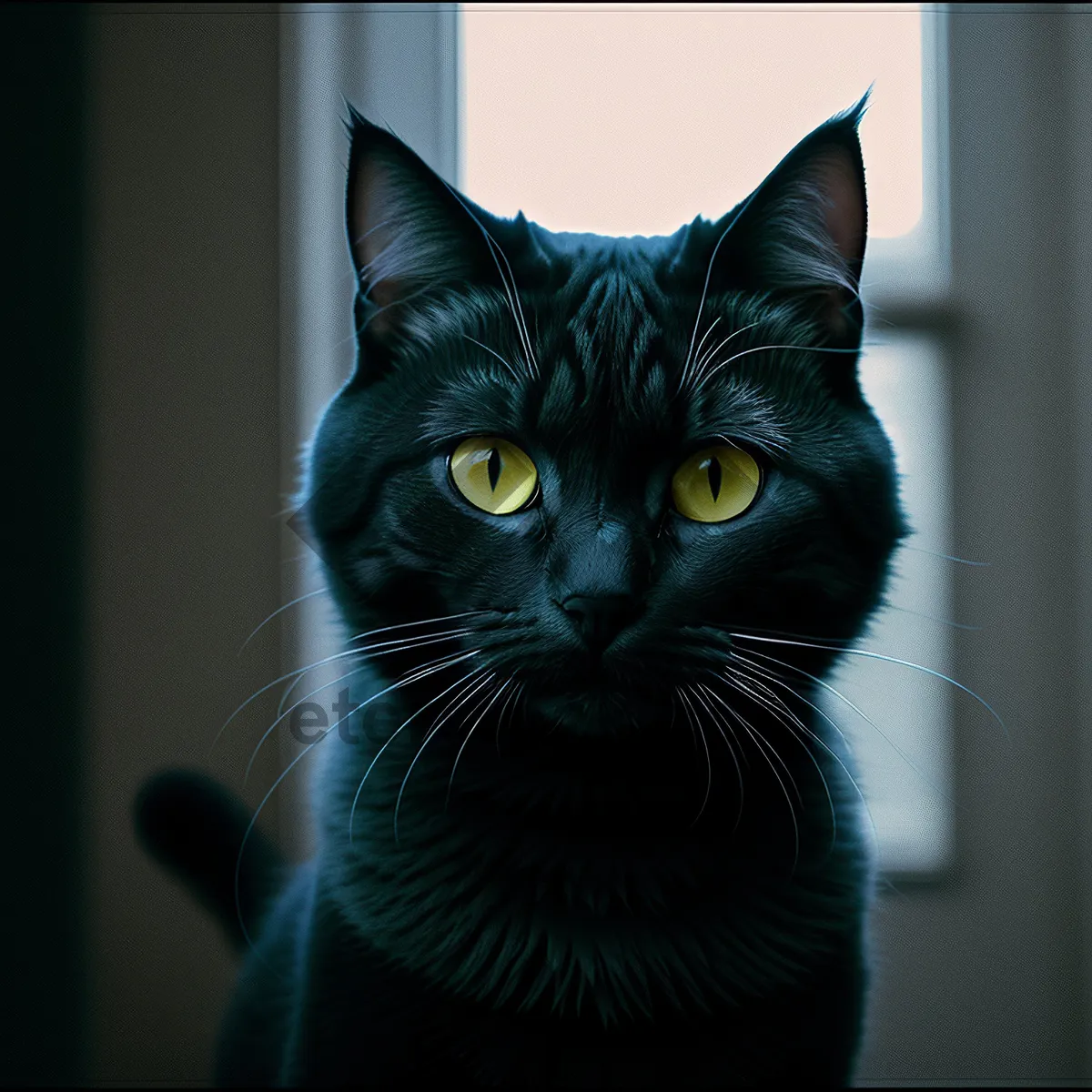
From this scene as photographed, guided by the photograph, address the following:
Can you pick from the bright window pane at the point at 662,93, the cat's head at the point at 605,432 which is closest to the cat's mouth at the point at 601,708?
the cat's head at the point at 605,432

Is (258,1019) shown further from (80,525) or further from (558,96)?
(558,96)

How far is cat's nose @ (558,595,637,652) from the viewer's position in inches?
21.1

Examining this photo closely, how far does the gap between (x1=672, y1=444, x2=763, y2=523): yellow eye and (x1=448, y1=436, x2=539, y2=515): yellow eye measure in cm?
11

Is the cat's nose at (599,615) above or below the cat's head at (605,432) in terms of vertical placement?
below

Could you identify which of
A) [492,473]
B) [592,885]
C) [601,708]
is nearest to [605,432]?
[492,473]

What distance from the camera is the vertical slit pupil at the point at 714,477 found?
0.61m

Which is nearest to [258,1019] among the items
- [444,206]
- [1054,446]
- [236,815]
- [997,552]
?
[236,815]

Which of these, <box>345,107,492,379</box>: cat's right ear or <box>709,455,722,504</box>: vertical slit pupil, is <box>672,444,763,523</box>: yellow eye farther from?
<box>345,107,492,379</box>: cat's right ear

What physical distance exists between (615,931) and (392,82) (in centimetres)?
82

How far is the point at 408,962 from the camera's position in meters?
0.61

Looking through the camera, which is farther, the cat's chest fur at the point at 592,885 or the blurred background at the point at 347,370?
the blurred background at the point at 347,370

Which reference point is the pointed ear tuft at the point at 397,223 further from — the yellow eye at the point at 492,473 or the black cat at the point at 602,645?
the yellow eye at the point at 492,473

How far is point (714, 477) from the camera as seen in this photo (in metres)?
0.62

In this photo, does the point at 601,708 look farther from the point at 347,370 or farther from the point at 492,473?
the point at 347,370
